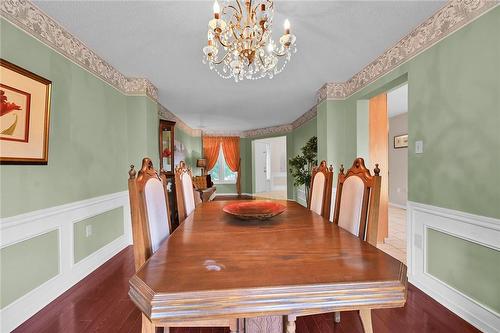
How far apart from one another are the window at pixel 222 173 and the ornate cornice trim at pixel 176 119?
4.24 ft

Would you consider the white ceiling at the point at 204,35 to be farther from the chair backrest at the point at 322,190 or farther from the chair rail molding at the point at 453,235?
the chair rail molding at the point at 453,235

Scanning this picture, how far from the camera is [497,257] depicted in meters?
1.51

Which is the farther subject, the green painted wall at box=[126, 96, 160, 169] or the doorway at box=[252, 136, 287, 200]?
the doorway at box=[252, 136, 287, 200]

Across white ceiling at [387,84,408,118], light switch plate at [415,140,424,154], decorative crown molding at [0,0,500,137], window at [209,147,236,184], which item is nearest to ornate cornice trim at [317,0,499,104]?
A: decorative crown molding at [0,0,500,137]

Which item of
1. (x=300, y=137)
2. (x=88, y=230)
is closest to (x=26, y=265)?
(x=88, y=230)

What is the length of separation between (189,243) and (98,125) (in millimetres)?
2317

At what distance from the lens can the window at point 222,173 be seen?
27.7 ft

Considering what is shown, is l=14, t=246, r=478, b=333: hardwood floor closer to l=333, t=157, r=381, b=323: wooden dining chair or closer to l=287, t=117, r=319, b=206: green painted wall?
l=333, t=157, r=381, b=323: wooden dining chair

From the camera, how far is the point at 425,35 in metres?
2.06

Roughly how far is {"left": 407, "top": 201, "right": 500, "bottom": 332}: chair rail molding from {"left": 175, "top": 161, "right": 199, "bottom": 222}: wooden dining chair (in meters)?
2.14

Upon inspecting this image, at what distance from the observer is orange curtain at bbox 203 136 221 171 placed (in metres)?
8.09

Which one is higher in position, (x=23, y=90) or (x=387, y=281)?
(x=23, y=90)

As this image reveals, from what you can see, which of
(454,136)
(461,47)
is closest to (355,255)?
(454,136)

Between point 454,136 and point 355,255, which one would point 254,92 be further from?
point 355,255
